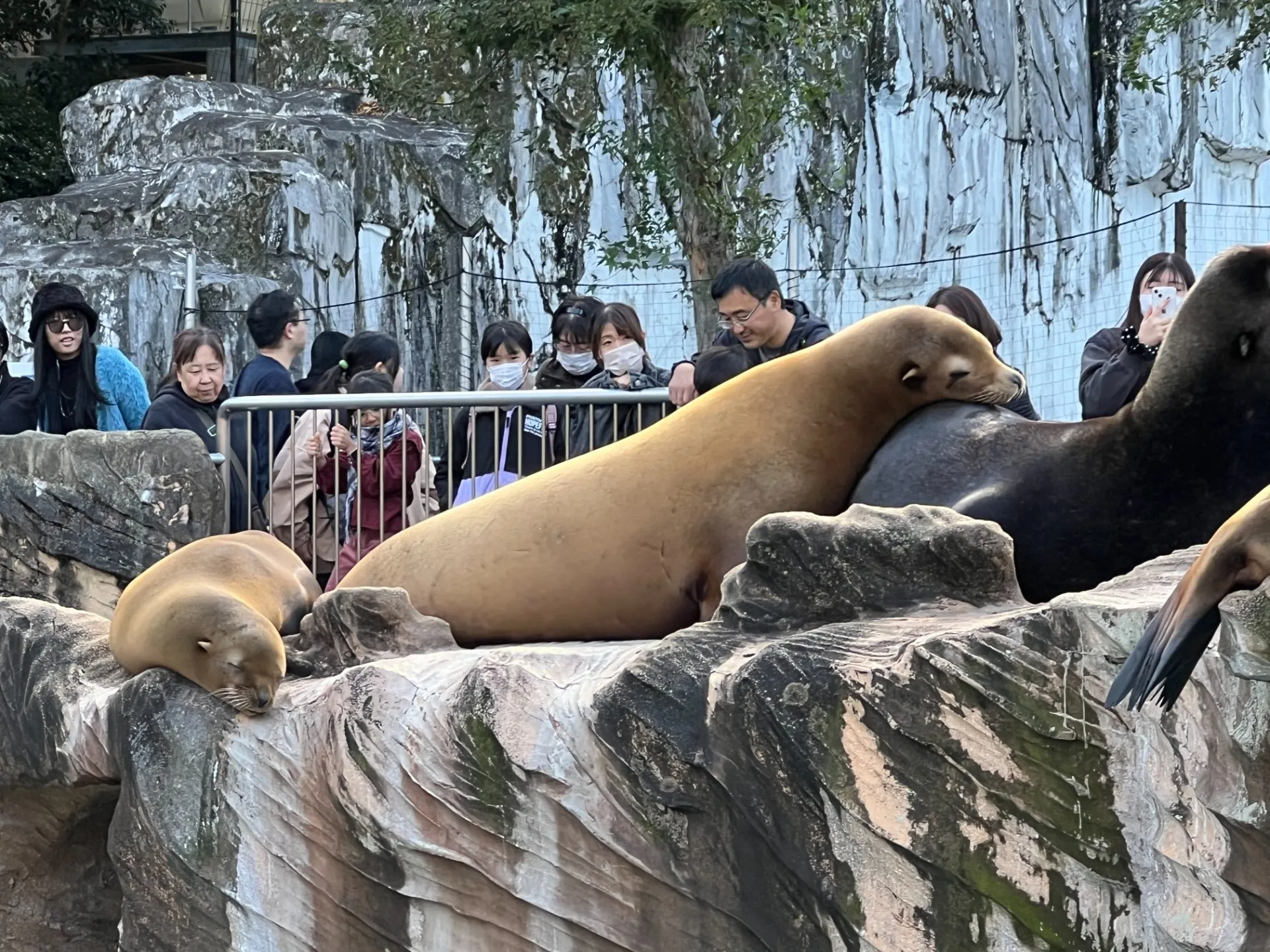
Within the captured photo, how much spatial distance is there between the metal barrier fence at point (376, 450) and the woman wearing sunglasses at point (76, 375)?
856mm

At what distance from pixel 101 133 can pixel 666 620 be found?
14582 mm

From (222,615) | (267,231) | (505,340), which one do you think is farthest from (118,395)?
(267,231)

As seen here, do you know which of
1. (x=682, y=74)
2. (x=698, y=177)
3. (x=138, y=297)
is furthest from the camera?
(x=138, y=297)

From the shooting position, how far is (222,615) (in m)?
3.63

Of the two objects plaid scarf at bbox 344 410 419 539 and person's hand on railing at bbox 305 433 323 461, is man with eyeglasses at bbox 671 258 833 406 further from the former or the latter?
person's hand on railing at bbox 305 433 323 461

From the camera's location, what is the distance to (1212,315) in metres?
2.74

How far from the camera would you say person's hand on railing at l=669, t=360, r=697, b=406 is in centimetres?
518

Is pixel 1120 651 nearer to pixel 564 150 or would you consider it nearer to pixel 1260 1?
pixel 1260 1

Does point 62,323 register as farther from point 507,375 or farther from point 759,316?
point 759,316

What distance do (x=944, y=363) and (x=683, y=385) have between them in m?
1.95

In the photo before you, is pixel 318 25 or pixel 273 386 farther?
pixel 318 25

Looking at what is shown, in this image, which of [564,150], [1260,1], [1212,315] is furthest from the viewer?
[564,150]

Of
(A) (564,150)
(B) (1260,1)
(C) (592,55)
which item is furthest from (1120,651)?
(A) (564,150)

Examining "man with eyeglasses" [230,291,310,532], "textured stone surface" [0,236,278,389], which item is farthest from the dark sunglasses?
"textured stone surface" [0,236,278,389]
